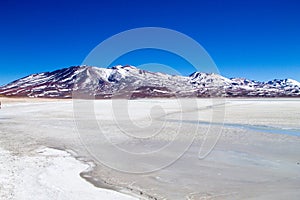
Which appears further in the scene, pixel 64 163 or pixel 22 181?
pixel 64 163

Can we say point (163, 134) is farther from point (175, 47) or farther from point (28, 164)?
point (28, 164)

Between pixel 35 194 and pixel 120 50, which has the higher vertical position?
pixel 120 50

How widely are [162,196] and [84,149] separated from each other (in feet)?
25.1

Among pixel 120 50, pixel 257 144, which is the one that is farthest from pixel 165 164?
pixel 120 50

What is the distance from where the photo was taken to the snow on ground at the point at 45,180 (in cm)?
798

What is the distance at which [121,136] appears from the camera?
1944 cm

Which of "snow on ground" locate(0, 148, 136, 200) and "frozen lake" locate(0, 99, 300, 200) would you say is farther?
"frozen lake" locate(0, 99, 300, 200)

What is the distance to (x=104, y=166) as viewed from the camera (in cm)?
1171

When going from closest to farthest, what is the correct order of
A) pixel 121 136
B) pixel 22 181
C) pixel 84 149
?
pixel 22 181, pixel 84 149, pixel 121 136

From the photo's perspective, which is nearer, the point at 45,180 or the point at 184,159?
the point at 45,180

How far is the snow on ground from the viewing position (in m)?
7.98

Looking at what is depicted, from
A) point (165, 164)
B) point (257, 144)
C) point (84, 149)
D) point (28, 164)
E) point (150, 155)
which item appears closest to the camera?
point (28, 164)

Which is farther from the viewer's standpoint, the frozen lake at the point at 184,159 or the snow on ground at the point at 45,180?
the frozen lake at the point at 184,159

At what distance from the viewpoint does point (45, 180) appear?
30.4 feet
